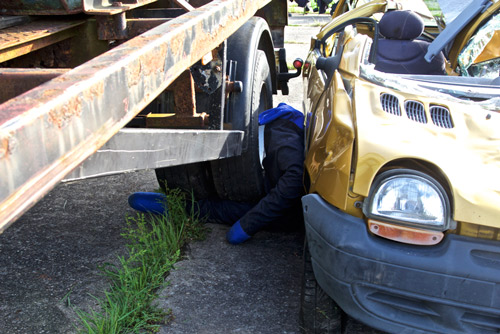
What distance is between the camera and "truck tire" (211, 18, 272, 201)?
9.47 feet

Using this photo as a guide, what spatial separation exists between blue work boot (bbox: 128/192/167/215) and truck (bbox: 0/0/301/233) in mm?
126

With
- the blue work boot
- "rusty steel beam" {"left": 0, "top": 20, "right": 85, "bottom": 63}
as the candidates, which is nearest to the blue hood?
the blue work boot

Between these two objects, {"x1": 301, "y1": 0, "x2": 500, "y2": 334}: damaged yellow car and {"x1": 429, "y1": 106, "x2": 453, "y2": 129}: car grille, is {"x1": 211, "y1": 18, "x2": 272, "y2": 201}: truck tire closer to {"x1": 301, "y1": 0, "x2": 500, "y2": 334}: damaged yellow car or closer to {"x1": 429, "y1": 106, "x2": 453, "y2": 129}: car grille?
{"x1": 301, "y1": 0, "x2": 500, "y2": 334}: damaged yellow car

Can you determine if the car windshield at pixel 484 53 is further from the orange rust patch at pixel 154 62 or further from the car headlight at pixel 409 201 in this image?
the orange rust patch at pixel 154 62

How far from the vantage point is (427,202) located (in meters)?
1.75

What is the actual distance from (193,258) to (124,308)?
64cm

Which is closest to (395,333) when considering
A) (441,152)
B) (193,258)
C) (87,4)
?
(441,152)

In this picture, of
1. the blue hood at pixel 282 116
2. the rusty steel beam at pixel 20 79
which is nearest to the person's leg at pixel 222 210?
the blue hood at pixel 282 116

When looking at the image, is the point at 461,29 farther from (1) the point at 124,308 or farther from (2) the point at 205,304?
(1) the point at 124,308

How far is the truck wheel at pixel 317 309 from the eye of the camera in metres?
2.15

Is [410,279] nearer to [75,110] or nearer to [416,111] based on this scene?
[416,111]

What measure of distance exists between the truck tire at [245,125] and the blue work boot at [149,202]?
15.5 inches

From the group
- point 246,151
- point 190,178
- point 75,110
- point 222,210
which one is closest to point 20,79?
point 75,110

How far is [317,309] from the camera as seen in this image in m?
2.16
